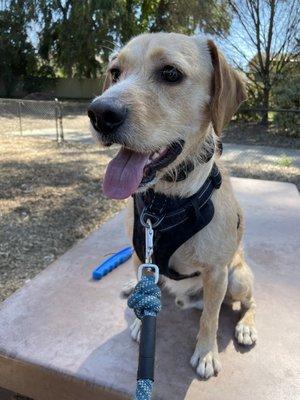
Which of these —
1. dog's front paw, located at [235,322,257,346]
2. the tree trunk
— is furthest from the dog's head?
the tree trunk

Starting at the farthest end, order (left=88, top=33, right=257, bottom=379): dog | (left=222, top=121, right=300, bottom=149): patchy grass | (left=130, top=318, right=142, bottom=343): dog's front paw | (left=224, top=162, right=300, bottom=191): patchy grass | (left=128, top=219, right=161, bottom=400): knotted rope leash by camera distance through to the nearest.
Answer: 1. (left=222, top=121, right=300, bottom=149): patchy grass
2. (left=224, top=162, right=300, bottom=191): patchy grass
3. (left=130, top=318, right=142, bottom=343): dog's front paw
4. (left=88, top=33, right=257, bottom=379): dog
5. (left=128, top=219, right=161, bottom=400): knotted rope leash

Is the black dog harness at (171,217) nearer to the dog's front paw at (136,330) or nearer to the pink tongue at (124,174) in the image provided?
the pink tongue at (124,174)

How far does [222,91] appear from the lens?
2184mm

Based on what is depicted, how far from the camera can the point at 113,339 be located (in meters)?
2.53

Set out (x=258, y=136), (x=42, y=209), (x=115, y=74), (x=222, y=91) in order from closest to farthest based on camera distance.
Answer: (x=222, y=91) → (x=115, y=74) → (x=42, y=209) → (x=258, y=136)

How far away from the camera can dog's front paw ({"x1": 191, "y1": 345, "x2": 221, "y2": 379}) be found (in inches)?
88.0

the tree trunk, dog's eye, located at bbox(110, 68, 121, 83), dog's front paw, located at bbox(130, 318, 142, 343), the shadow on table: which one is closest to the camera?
the shadow on table

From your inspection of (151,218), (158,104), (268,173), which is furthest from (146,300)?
(268,173)

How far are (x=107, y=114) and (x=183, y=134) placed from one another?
0.45 meters

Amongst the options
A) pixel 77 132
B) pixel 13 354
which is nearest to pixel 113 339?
pixel 13 354

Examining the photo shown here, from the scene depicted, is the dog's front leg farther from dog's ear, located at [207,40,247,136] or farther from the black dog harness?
dog's ear, located at [207,40,247,136]

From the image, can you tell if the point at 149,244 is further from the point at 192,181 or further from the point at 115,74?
the point at 115,74

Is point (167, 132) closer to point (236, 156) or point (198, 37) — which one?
point (198, 37)

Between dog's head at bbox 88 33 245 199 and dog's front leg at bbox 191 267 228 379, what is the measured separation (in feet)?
2.10
